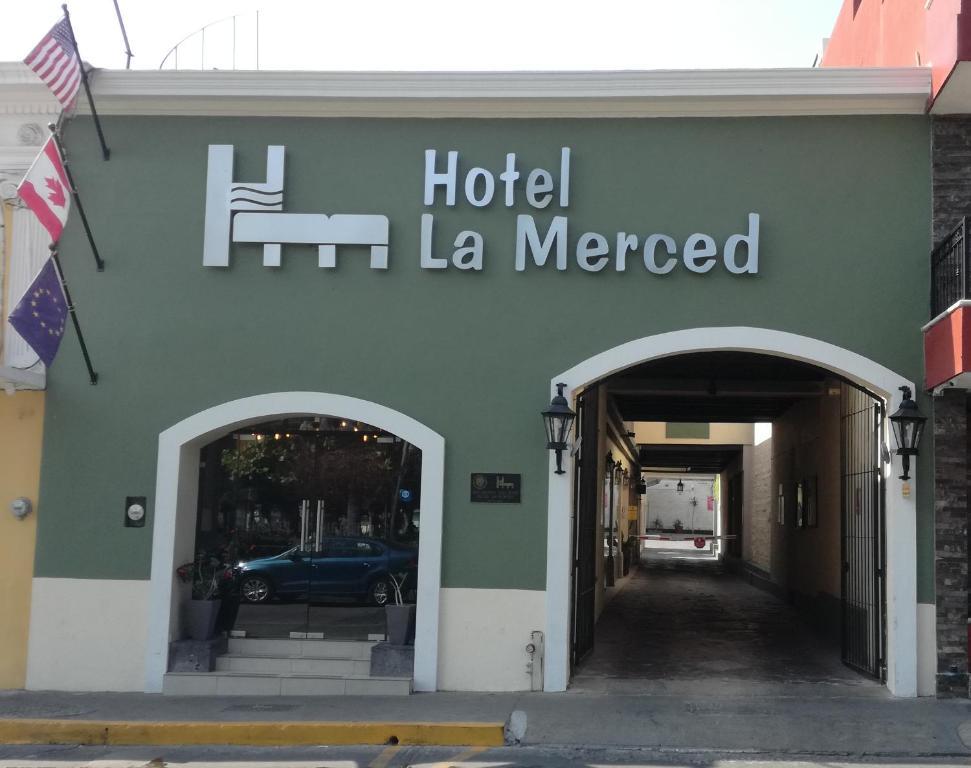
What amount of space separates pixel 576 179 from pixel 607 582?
12.1 metres

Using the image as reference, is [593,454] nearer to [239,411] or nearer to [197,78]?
[239,411]

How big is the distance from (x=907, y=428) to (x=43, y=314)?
8.36m

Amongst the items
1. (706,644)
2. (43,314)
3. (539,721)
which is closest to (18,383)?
(43,314)

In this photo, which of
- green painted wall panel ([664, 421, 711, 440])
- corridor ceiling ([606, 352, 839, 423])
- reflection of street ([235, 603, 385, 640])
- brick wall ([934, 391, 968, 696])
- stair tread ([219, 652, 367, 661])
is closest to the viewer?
brick wall ([934, 391, 968, 696])

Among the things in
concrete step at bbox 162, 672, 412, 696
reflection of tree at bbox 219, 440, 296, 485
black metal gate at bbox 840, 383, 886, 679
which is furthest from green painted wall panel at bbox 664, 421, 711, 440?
concrete step at bbox 162, 672, 412, 696

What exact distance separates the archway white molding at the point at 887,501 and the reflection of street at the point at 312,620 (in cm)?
200

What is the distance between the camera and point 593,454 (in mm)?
13523

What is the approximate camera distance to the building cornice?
426 inches

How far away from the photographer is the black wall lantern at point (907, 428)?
1035 cm

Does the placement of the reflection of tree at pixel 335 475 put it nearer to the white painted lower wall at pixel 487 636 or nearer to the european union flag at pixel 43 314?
the white painted lower wall at pixel 487 636

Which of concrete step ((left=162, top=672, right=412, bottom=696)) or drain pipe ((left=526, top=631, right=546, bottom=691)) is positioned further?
concrete step ((left=162, top=672, right=412, bottom=696))

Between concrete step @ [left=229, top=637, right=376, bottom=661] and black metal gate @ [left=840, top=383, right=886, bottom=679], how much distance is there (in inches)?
204

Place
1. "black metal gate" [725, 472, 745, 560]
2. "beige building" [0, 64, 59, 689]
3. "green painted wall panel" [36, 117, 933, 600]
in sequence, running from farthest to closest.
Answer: "black metal gate" [725, 472, 745, 560] → "beige building" [0, 64, 59, 689] → "green painted wall panel" [36, 117, 933, 600]

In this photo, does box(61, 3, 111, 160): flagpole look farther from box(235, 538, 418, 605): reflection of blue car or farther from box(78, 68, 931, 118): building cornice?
box(235, 538, 418, 605): reflection of blue car
